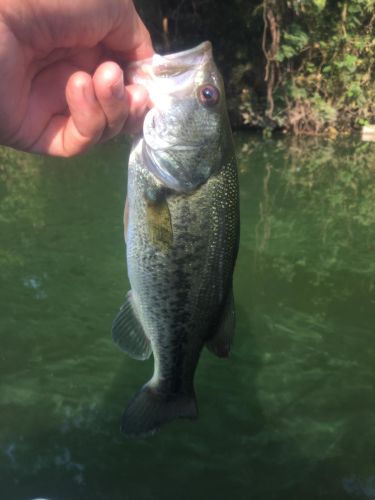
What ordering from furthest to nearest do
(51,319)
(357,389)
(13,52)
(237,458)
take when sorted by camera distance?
(51,319) → (357,389) → (237,458) → (13,52)

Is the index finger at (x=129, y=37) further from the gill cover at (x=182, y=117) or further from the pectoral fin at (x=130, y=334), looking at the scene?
the pectoral fin at (x=130, y=334)

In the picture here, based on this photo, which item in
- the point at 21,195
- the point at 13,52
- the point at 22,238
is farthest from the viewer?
the point at 21,195

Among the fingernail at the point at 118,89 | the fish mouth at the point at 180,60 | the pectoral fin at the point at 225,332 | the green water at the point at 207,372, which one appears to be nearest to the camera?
the fingernail at the point at 118,89

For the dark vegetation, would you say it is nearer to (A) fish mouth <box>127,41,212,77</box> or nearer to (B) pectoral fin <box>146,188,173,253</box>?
(A) fish mouth <box>127,41,212,77</box>

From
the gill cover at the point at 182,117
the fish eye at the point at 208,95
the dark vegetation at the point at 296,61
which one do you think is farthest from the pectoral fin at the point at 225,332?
the dark vegetation at the point at 296,61

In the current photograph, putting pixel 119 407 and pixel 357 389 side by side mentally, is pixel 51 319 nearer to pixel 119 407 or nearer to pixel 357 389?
pixel 119 407

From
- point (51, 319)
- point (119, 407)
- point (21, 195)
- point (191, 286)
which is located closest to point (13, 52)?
point (191, 286)
